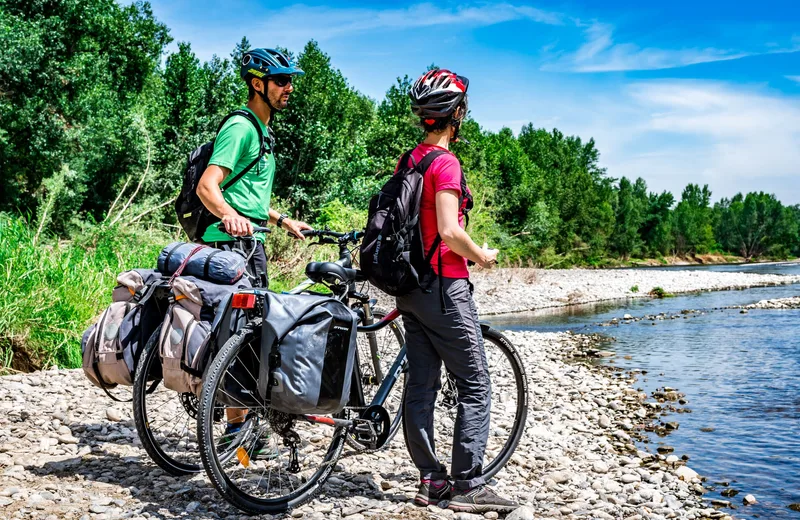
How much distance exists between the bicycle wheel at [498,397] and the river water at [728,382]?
1.88 m

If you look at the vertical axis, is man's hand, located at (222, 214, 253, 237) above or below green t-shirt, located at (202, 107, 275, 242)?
below

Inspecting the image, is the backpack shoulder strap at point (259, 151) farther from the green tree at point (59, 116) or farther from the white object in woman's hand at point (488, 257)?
the green tree at point (59, 116)

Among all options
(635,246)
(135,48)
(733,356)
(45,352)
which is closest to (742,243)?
(635,246)

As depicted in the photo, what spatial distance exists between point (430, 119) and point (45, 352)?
5.89 meters

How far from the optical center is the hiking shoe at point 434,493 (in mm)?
4109

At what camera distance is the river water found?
245 inches

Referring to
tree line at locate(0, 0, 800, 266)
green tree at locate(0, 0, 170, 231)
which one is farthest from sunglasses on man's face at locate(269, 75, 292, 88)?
green tree at locate(0, 0, 170, 231)

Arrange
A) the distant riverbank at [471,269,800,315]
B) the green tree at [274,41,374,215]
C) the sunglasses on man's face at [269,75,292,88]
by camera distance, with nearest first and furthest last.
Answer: the sunglasses on man's face at [269,75,292,88], the distant riverbank at [471,269,800,315], the green tree at [274,41,374,215]

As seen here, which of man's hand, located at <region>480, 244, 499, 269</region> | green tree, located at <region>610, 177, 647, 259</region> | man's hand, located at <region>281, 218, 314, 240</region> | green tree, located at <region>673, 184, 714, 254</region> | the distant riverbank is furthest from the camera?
green tree, located at <region>673, 184, 714, 254</region>

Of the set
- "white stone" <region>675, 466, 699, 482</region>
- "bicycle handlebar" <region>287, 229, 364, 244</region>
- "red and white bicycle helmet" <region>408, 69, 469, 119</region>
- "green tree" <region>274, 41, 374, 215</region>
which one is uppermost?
"green tree" <region>274, 41, 374, 215</region>

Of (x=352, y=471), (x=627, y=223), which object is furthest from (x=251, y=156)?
(x=627, y=223)

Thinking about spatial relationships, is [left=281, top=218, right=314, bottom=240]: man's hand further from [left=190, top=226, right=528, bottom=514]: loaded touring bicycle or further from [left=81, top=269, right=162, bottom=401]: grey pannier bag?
[left=81, top=269, right=162, bottom=401]: grey pannier bag

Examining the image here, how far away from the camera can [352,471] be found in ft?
15.5

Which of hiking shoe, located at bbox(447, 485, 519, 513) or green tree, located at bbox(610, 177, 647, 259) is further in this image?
green tree, located at bbox(610, 177, 647, 259)
